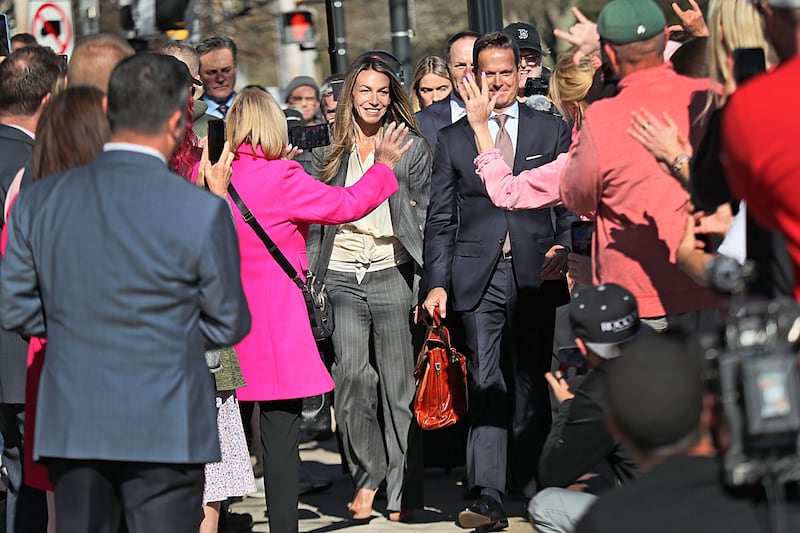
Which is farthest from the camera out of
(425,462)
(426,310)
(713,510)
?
(425,462)

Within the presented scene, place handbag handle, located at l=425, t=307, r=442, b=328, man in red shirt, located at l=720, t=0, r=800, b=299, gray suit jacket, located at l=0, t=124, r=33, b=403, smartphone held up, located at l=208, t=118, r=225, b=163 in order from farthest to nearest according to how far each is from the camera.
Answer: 1. handbag handle, located at l=425, t=307, r=442, b=328
2. smartphone held up, located at l=208, t=118, r=225, b=163
3. gray suit jacket, located at l=0, t=124, r=33, b=403
4. man in red shirt, located at l=720, t=0, r=800, b=299

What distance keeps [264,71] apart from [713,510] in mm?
50526

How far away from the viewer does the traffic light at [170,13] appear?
16.5 meters

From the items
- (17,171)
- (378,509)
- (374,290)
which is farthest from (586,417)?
(378,509)

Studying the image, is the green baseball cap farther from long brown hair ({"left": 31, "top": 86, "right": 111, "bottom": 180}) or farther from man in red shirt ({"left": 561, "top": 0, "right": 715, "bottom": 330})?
long brown hair ({"left": 31, "top": 86, "right": 111, "bottom": 180})

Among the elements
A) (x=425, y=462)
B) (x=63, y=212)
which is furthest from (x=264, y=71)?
(x=63, y=212)

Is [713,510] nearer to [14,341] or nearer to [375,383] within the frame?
[14,341]

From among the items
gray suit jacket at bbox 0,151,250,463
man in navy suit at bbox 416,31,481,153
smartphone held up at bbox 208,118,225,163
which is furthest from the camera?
man in navy suit at bbox 416,31,481,153

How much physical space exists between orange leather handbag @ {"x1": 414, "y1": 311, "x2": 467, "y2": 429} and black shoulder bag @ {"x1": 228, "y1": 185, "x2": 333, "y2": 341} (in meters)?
0.53

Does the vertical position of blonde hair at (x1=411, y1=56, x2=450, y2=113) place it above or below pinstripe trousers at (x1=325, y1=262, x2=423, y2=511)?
above

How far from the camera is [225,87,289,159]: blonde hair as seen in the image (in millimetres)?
6379

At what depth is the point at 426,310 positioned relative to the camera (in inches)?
287

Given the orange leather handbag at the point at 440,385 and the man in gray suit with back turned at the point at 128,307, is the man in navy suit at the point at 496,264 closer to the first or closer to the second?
the orange leather handbag at the point at 440,385

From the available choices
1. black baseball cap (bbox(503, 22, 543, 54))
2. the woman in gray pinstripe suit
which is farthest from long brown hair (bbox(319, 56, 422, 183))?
black baseball cap (bbox(503, 22, 543, 54))
